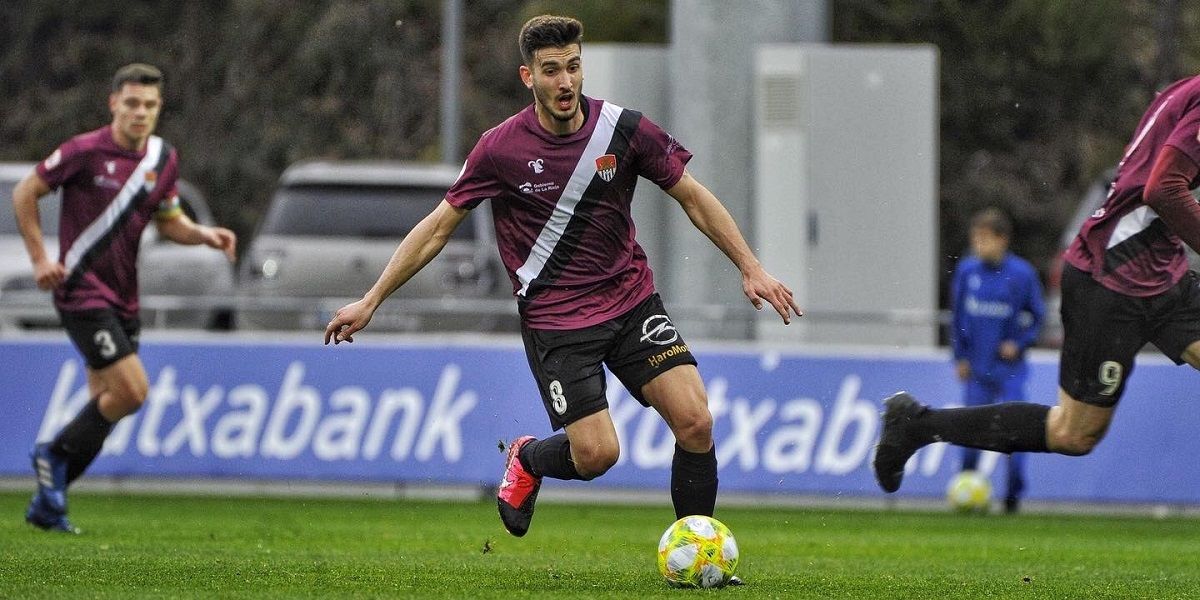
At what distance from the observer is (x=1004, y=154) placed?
91.2ft

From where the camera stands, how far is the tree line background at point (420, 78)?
25156mm

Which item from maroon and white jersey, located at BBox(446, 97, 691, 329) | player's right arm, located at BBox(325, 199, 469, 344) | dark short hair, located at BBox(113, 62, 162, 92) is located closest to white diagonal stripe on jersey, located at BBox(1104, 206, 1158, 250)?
maroon and white jersey, located at BBox(446, 97, 691, 329)

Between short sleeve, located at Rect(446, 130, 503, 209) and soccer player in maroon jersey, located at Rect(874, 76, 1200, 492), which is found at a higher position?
short sleeve, located at Rect(446, 130, 503, 209)

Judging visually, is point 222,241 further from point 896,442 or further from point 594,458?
point 896,442

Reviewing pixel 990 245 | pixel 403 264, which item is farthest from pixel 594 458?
pixel 990 245

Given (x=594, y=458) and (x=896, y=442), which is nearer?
(x=594, y=458)

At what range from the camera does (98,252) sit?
10633 mm

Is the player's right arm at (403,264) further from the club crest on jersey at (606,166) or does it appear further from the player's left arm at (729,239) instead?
the player's left arm at (729,239)

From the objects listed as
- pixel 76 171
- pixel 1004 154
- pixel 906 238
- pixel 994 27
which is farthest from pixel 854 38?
pixel 76 171

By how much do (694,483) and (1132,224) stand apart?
2109 millimetres

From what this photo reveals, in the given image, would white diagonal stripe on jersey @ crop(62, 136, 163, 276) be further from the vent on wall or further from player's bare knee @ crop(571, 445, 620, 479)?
the vent on wall

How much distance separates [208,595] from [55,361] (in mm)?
7581

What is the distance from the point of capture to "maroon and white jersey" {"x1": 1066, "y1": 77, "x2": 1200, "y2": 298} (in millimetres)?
8445

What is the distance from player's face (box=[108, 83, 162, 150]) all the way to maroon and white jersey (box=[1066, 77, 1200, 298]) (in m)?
4.82
